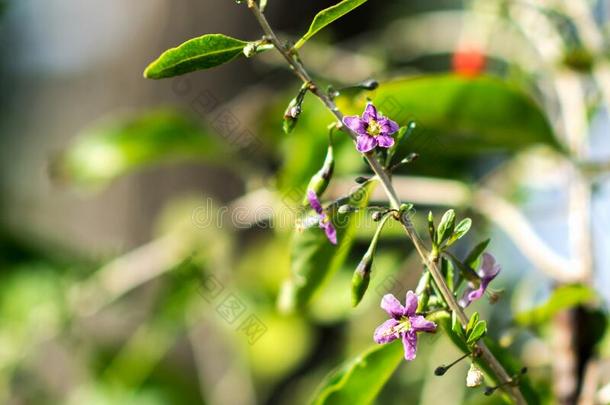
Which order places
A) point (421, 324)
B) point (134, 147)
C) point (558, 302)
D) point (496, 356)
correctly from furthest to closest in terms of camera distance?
point (134, 147) < point (558, 302) < point (496, 356) < point (421, 324)

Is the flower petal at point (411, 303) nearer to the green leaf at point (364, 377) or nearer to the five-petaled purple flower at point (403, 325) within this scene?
the five-petaled purple flower at point (403, 325)

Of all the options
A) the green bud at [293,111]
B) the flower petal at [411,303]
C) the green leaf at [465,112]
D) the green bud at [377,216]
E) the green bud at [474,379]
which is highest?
the green bud at [293,111]

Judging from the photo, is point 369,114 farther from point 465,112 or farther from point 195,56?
point 465,112

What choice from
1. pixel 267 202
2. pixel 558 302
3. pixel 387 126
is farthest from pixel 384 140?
pixel 267 202

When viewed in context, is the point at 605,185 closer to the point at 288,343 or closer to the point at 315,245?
the point at 315,245
